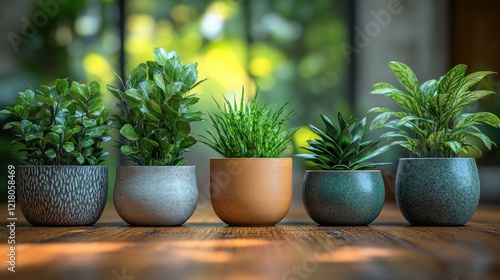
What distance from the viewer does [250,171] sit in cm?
126

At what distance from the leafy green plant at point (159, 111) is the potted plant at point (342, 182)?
0.25m

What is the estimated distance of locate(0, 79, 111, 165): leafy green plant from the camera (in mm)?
1272

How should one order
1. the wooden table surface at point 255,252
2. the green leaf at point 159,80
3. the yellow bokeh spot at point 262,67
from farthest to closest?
the yellow bokeh spot at point 262,67, the green leaf at point 159,80, the wooden table surface at point 255,252

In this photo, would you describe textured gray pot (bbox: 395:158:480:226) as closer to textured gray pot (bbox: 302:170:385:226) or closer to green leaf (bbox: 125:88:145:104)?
textured gray pot (bbox: 302:170:385:226)

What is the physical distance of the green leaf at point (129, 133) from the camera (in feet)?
4.14

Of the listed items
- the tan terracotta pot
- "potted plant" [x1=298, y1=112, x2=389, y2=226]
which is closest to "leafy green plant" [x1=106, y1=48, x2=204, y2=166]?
the tan terracotta pot

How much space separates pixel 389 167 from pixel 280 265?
244 cm

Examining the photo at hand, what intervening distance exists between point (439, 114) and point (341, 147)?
21 centimetres

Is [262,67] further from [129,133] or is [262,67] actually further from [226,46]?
[129,133]

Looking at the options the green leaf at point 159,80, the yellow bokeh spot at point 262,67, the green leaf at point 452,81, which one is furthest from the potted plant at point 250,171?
the yellow bokeh spot at point 262,67

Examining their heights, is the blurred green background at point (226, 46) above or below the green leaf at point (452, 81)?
above

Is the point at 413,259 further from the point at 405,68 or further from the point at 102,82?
the point at 102,82

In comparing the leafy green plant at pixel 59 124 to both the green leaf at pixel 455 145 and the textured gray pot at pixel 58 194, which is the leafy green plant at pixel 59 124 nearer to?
the textured gray pot at pixel 58 194

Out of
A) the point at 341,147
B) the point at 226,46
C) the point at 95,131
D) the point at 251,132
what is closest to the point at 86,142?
the point at 95,131
